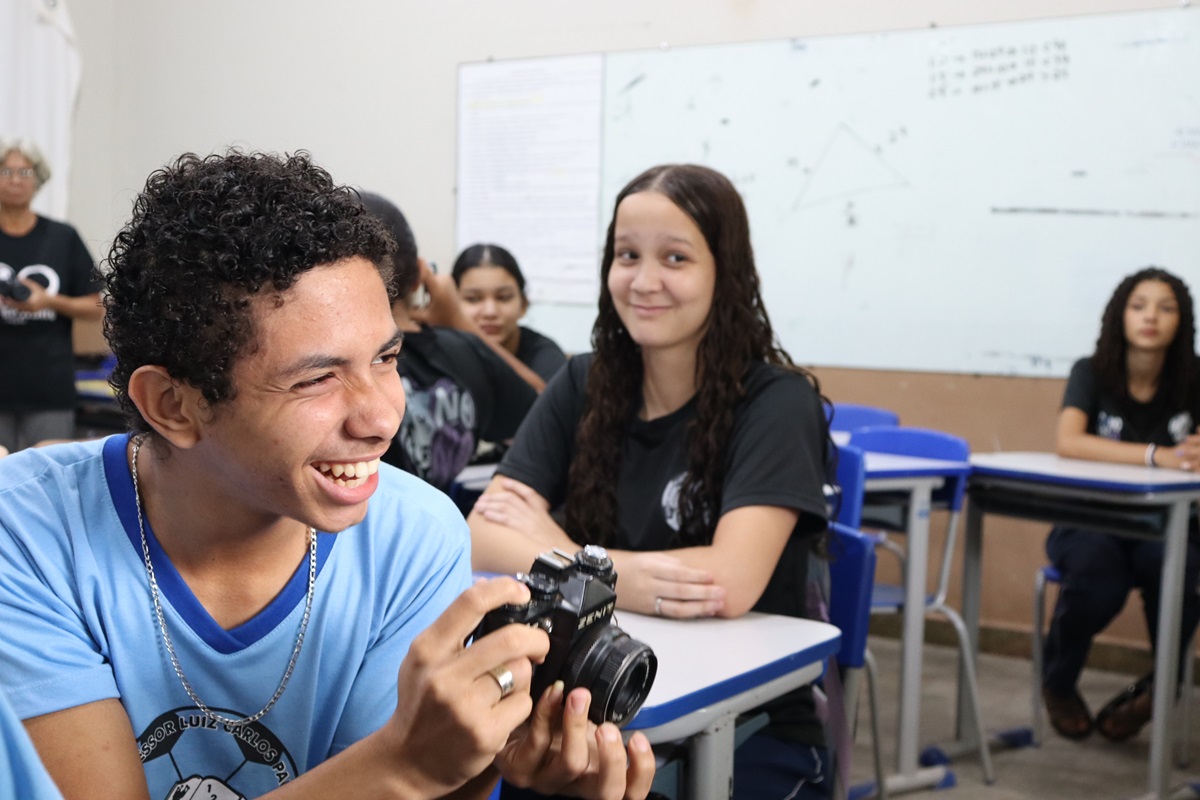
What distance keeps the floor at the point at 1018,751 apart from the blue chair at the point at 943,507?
0.10 meters

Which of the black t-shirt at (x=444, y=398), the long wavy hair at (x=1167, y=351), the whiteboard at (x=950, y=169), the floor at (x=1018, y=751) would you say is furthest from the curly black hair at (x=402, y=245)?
the whiteboard at (x=950, y=169)

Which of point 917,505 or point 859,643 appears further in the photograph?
point 917,505

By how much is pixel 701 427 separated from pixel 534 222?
3514mm

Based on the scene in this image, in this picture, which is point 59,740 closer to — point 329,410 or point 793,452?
point 329,410

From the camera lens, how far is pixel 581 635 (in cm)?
91

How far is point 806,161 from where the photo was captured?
4566 mm

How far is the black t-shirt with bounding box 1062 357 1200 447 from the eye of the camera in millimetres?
3607

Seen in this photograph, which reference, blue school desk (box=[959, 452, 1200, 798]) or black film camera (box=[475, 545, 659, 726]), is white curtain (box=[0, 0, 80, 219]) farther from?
black film camera (box=[475, 545, 659, 726])

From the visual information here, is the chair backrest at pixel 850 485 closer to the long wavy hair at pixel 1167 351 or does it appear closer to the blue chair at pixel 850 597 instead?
the blue chair at pixel 850 597

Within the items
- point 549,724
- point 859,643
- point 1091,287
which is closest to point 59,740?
point 549,724

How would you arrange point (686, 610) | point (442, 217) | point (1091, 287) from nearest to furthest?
point (686, 610) → point (1091, 287) → point (442, 217)

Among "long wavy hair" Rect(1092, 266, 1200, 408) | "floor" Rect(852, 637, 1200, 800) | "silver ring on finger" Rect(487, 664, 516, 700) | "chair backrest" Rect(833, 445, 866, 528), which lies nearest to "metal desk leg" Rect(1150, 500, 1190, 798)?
"floor" Rect(852, 637, 1200, 800)

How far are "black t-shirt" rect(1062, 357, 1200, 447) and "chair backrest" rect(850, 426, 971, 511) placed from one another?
2.22 feet

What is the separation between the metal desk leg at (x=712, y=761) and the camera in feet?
4.47
